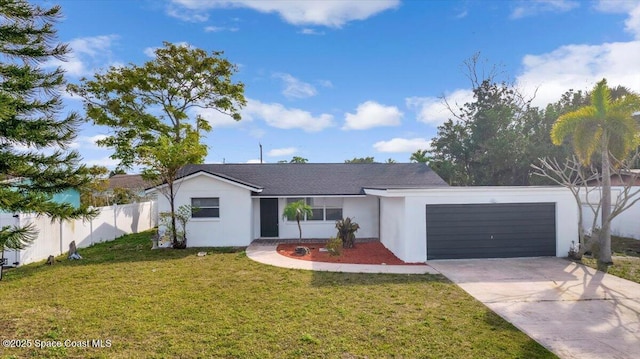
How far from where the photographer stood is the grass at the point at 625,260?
382 inches

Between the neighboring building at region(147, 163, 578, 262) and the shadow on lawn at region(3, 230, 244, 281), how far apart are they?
1.39 m

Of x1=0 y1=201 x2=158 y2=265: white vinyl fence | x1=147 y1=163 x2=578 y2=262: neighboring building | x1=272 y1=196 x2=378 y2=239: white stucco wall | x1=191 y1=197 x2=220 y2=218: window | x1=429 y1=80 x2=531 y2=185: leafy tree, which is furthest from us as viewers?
x1=429 y1=80 x2=531 y2=185: leafy tree

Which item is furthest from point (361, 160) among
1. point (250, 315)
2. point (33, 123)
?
point (33, 123)

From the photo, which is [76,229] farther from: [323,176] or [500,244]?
[500,244]

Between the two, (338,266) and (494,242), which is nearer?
(338,266)

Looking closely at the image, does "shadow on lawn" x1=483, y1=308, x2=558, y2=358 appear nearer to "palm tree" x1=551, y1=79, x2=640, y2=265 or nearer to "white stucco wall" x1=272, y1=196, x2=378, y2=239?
"palm tree" x1=551, y1=79, x2=640, y2=265

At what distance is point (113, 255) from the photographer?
13094 mm

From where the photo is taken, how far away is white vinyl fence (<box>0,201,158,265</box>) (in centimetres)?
1120

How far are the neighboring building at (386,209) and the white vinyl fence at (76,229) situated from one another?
12.8ft

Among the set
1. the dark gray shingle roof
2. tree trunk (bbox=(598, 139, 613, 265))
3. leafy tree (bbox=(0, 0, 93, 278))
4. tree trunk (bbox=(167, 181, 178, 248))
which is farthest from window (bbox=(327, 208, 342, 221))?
leafy tree (bbox=(0, 0, 93, 278))

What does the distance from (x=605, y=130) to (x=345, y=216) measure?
1125cm

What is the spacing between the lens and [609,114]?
36.4 feet

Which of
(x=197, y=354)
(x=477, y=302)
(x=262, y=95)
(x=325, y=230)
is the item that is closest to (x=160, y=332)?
(x=197, y=354)

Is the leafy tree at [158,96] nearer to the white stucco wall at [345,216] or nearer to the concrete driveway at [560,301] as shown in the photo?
the white stucco wall at [345,216]
